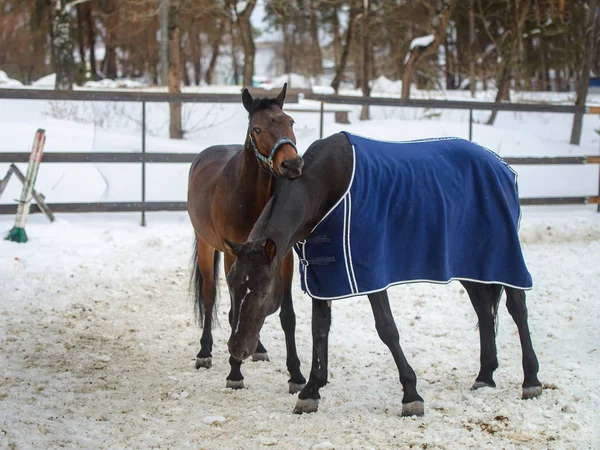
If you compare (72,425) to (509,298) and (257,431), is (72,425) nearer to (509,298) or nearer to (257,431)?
(257,431)

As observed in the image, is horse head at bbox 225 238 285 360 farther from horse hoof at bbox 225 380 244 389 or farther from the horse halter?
horse hoof at bbox 225 380 244 389

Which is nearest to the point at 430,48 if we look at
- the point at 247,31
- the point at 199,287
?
the point at 247,31

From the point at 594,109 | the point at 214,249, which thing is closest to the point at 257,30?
the point at 594,109

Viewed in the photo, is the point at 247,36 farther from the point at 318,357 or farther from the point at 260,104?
the point at 318,357

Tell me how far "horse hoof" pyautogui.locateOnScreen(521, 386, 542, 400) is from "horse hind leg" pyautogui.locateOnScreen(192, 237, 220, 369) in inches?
80.2

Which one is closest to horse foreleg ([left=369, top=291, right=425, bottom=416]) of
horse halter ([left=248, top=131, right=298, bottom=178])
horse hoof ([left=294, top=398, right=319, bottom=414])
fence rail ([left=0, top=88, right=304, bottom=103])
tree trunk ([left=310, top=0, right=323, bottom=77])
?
horse hoof ([left=294, top=398, right=319, bottom=414])

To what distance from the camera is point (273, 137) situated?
3920 millimetres

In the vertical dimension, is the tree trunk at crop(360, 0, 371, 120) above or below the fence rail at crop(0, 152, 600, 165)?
above

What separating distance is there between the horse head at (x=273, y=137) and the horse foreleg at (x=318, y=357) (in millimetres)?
814

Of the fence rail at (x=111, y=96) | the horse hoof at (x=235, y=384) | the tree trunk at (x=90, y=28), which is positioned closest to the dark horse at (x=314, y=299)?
the horse hoof at (x=235, y=384)

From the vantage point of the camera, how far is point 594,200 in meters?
9.66

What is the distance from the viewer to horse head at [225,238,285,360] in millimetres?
3400

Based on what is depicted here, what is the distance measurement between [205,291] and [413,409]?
1883 mm

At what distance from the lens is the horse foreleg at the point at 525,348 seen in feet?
13.2
